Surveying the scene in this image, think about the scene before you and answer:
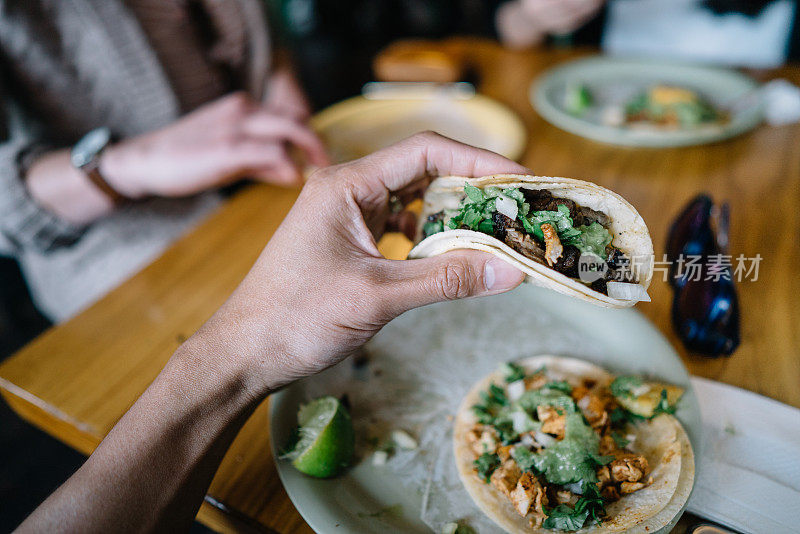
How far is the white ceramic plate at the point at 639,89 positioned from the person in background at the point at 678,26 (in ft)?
1.02

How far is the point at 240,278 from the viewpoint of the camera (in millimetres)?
1635

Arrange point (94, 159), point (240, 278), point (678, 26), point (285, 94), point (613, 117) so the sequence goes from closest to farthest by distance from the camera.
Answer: point (240, 278), point (94, 159), point (613, 117), point (285, 94), point (678, 26)

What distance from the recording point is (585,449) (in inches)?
40.4

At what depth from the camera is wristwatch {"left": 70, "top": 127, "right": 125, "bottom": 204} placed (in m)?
1.73

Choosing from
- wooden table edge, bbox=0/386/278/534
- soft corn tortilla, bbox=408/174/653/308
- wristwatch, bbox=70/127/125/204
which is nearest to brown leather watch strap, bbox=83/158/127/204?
wristwatch, bbox=70/127/125/204

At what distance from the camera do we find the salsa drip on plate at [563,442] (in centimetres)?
99

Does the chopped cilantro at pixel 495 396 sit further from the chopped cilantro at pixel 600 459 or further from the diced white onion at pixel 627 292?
the diced white onion at pixel 627 292

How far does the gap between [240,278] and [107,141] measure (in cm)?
82

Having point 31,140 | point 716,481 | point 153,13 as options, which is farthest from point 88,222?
point 716,481

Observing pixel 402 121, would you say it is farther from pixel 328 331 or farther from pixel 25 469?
pixel 25 469

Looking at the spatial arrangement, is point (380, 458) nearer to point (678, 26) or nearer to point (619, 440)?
point (619, 440)

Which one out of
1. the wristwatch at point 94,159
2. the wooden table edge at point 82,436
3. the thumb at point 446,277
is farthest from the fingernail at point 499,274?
the wristwatch at point 94,159

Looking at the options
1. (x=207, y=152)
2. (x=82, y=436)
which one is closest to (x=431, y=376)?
(x=82, y=436)

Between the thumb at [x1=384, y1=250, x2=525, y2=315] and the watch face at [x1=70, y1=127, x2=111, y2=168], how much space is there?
4.73 ft
